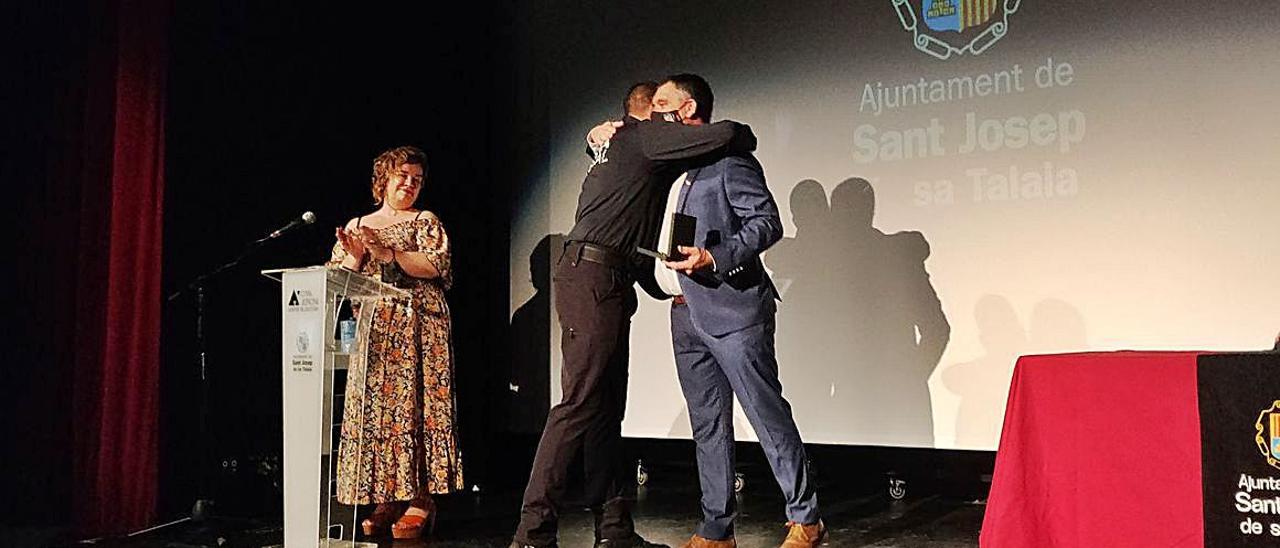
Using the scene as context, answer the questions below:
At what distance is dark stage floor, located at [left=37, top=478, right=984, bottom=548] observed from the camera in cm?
368

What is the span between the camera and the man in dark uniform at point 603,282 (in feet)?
10.1

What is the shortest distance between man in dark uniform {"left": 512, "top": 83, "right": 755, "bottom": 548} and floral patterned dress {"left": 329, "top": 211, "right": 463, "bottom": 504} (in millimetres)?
728

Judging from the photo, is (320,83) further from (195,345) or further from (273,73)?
(195,345)

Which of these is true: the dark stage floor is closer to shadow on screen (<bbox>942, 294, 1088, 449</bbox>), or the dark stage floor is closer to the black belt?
shadow on screen (<bbox>942, 294, 1088, 449</bbox>)

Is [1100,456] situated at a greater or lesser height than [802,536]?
greater

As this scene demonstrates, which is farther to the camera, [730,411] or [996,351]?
[996,351]

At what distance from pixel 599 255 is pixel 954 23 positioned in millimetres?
2428

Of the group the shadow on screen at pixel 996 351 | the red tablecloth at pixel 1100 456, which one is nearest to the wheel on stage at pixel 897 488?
the shadow on screen at pixel 996 351

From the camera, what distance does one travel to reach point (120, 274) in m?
3.97

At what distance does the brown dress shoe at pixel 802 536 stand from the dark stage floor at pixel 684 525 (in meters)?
0.22

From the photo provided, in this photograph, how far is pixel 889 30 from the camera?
4895 millimetres

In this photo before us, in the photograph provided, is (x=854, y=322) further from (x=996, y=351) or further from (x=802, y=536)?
(x=802, y=536)

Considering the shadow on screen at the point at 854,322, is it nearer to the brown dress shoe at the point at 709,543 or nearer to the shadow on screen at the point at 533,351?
the shadow on screen at the point at 533,351

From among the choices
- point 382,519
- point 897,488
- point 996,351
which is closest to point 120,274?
point 382,519
